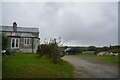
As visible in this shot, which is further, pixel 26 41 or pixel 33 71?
pixel 26 41

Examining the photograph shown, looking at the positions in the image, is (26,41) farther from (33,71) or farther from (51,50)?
(33,71)

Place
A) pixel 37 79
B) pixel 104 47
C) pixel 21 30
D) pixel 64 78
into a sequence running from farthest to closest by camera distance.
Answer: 1. pixel 21 30
2. pixel 104 47
3. pixel 64 78
4. pixel 37 79

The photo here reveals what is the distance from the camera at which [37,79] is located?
10.0 meters

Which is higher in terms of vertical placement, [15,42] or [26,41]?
[26,41]

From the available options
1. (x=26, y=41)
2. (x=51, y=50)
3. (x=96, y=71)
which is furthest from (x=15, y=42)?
(x=96, y=71)

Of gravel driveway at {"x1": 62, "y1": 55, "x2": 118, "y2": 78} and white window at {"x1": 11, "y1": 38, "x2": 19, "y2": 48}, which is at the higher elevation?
white window at {"x1": 11, "y1": 38, "x2": 19, "y2": 48}

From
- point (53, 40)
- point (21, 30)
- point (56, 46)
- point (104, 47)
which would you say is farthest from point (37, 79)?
point (21, 30)

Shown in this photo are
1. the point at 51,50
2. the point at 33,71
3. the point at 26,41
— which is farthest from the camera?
the point at 26,41

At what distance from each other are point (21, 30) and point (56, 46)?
33967mm

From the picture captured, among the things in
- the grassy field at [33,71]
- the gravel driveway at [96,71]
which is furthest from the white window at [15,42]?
the grassy field at [33,71]

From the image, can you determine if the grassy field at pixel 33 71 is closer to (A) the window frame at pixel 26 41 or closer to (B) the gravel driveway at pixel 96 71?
Answer: (B) the gravel driveway at pixel 96 71

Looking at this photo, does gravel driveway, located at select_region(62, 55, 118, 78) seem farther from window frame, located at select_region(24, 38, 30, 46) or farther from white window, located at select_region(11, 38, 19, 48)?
window frame, located at select_region(24, 38, 30, 46)

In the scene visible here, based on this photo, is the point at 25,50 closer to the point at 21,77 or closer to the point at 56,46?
the point at 56,46

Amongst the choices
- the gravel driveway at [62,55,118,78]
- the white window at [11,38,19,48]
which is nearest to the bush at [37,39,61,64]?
the gravel driveway at [62,55,118,78]
